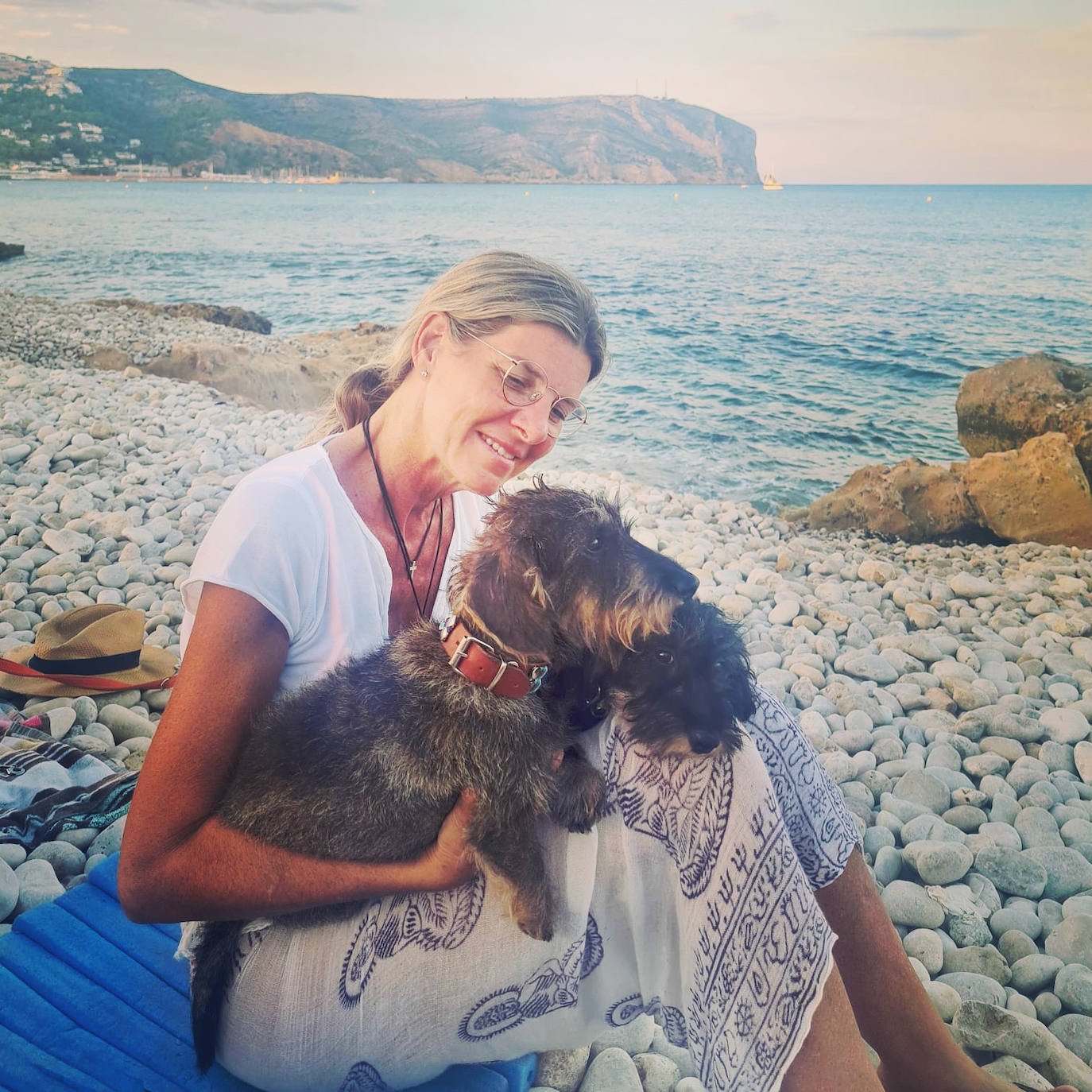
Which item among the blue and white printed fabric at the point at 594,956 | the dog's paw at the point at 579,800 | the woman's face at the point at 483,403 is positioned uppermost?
the woman's face at the point at 483,403

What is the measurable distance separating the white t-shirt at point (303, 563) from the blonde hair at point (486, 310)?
0.35 meters

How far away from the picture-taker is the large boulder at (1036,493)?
640 cm

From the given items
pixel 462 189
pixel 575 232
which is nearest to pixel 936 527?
pixel 462 189

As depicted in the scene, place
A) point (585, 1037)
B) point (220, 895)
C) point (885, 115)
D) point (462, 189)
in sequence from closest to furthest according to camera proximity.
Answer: point (220, 895)
point (585, 1037)
point (885, 115)
point (462, 189)

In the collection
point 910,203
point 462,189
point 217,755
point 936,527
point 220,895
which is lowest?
point 936,527

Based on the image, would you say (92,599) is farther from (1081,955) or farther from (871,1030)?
(1081,955)

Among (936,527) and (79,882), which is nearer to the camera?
(79,882)

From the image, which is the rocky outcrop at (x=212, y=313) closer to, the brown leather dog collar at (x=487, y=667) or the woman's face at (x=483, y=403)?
the woman's face at (x=483, y=403)

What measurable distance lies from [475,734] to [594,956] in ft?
1.62

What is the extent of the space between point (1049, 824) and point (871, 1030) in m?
1.67

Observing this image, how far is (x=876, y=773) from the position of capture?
10.8 ft

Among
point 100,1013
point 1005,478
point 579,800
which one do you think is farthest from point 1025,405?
point 100,1013

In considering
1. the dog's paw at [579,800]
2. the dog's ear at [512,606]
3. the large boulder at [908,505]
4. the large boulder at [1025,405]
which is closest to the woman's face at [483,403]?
the dog's ear at [512,606]

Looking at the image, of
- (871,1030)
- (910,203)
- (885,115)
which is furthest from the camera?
(910,203)
